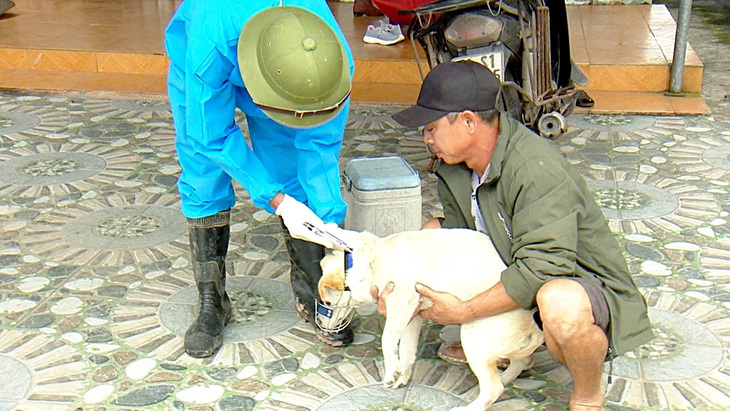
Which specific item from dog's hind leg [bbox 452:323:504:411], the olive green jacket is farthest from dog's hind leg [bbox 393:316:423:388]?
the olive green jacket

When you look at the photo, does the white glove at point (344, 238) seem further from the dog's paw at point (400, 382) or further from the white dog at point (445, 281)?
the dog's paw at point (400, 382)

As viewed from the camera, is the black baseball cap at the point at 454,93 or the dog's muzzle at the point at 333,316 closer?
the black baseball cap at the point at 454,93

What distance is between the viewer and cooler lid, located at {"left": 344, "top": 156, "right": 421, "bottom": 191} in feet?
10.9

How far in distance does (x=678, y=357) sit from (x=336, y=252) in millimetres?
1242

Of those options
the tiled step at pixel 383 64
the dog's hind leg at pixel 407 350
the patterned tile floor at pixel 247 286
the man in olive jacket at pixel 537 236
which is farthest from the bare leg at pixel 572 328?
the tiled step at pixel 383 64

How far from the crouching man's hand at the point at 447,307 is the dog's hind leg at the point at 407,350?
8.7 inches

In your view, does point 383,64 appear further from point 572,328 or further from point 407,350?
point 572,328

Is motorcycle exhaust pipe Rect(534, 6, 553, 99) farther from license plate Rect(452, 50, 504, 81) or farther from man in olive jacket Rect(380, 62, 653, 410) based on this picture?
man in olive jacket Rect(380, 62, 653, 410)

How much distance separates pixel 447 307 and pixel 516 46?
212cm

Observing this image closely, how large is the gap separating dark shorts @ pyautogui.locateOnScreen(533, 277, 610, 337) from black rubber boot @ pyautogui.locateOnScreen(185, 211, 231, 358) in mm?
1180

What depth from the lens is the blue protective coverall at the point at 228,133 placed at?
2.64 metres

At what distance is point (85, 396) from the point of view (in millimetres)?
2793

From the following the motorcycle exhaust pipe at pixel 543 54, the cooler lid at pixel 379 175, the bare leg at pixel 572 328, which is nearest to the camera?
the bare leg at pixel 572 328

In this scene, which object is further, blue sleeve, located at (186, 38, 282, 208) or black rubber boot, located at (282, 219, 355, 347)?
black rubber boot, located at (282, 219, 355, 347)
